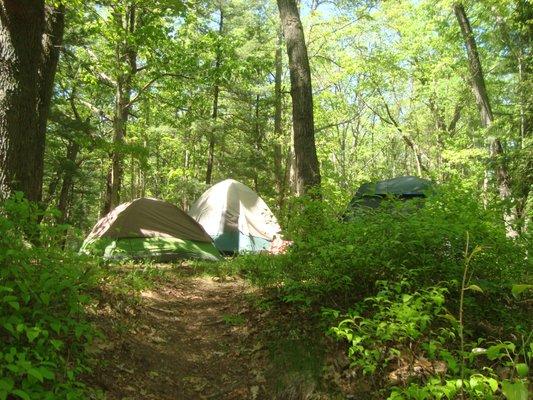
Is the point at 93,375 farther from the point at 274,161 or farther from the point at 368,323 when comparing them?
the point at 274,161

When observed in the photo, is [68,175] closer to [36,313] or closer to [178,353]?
[178,353]

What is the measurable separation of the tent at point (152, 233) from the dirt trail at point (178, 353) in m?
2.95

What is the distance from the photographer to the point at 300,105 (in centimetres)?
729

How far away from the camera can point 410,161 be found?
4400 centimetres

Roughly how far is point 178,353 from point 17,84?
3.49 meters

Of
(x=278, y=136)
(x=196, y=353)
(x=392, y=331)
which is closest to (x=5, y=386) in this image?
(x=392, y=331)

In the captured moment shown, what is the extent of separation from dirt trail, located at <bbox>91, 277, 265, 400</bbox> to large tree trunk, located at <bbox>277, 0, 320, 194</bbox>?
2.24 metres

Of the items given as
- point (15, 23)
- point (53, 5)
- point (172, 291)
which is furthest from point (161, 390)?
point (53, 5)

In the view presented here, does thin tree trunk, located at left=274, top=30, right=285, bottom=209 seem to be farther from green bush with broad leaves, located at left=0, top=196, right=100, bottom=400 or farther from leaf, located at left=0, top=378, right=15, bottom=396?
leaf, located at left=0, top=378, right=15, bottom=396

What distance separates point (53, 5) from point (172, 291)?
461 centimetres

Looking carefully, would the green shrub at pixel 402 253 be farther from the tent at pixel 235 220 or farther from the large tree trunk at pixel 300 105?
the tent at pixel 235 220

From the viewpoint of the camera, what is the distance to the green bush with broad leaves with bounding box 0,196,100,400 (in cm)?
249

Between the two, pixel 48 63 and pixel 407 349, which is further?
pixel 48 63

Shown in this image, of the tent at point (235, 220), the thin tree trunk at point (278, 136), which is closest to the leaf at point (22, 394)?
the tent at point (235, 220)
